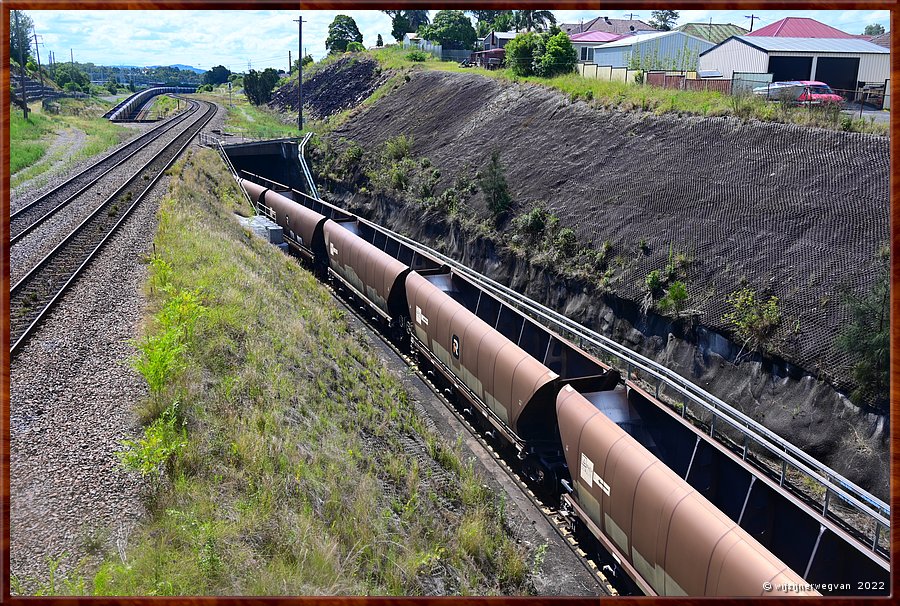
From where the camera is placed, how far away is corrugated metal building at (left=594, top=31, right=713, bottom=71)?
45.6 metres

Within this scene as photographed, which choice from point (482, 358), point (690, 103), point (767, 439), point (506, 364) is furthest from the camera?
point (690, 103)

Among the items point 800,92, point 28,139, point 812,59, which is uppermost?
point 812,59

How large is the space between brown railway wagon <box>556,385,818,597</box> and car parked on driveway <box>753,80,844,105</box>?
22.5 metres

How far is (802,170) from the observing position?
23.4 meters

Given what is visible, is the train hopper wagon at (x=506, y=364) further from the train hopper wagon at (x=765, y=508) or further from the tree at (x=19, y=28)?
the tree at (x=19, y=28)

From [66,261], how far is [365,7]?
64.3ft

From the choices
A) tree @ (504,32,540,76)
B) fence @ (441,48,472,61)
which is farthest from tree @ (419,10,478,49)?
tree @ (504,32,540,76)

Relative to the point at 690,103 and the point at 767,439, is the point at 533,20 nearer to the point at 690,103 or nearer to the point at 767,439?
the point at 690,103

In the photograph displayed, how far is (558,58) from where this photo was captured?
4481cm

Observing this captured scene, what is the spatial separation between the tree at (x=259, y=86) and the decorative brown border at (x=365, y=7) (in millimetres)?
95482

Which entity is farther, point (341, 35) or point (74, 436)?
point (341, 35)

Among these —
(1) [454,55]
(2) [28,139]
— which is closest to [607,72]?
(1) [454,55]

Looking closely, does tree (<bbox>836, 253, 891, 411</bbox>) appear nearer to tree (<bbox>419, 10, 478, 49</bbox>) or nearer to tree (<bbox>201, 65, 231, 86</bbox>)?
tree (<bbox>419, 10, 478, 49</bbox>)

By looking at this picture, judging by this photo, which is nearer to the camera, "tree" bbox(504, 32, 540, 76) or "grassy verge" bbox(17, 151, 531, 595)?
"grassy verge" bbox(17, 151, 531, 595)
